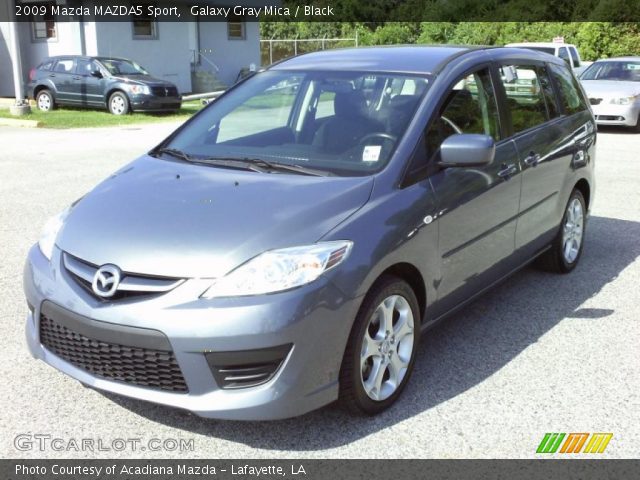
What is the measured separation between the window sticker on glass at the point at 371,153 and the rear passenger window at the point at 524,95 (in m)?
1.37

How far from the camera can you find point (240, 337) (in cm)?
308

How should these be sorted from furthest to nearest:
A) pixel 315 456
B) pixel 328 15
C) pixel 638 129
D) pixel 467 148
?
pixel 328 15 → pixel 638 129 → pixel 467 148 → pixel 315 456

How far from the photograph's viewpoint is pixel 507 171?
15.4 ft

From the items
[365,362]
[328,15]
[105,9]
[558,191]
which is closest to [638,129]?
[558,191]

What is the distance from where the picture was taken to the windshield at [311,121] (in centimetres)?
408

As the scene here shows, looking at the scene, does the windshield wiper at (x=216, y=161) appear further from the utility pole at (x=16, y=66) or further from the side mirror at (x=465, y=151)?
the utility pole at (x=16, y=66)

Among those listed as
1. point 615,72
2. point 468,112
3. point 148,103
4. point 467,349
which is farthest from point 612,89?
point 467,349

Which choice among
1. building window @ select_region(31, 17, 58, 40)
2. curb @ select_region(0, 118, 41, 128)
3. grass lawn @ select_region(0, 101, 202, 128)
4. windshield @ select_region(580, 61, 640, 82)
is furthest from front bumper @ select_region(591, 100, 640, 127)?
building window @ select_region(31, 17, 58, 40)

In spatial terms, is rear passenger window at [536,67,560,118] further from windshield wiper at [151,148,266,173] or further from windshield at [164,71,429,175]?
windshield wiper at [151,148,266,173]

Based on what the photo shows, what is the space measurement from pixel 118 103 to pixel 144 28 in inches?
273

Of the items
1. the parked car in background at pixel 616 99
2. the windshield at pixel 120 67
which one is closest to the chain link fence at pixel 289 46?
the windshield at pixel 120 67
